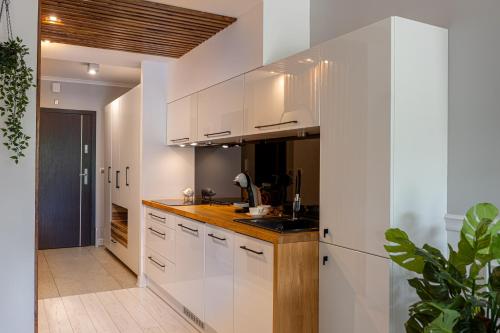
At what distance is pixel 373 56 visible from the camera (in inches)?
77.1

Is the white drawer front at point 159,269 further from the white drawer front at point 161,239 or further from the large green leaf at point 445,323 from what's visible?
the large green leaf at point 445,323

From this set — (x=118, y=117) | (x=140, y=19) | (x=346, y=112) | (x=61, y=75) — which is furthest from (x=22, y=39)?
(x=61, y=75)

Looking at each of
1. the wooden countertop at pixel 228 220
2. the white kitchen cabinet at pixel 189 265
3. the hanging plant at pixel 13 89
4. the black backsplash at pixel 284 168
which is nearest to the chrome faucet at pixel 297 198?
the black backsplash at pixel 284 168

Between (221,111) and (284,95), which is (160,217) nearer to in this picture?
(221,111)

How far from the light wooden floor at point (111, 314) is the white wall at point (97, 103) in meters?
2.47

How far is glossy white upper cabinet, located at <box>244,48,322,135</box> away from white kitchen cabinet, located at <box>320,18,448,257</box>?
16 cm

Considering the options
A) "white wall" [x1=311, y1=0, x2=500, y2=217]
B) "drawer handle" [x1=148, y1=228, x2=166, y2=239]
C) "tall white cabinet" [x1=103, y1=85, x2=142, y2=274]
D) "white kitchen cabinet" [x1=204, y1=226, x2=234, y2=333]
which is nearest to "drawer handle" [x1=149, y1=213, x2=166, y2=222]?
"drawer handle" [x1=148, y1=228, x2=166, y2=239]

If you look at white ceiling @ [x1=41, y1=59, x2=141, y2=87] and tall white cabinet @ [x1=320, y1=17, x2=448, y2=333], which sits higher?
white ceiling @ [x1=41, y1=59, x2=141, y2=87]

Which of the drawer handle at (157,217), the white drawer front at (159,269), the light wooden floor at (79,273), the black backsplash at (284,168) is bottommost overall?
the light wooden floor at (79,273)

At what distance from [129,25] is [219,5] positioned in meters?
0.86

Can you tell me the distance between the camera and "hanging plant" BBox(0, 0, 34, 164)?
2066 mm

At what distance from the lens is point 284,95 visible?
2576 millimetres

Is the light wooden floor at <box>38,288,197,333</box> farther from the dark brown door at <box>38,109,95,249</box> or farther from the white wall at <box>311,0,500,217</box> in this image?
the dark brown door at <box>38,109,95,249</box>

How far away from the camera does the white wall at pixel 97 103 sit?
621cm
